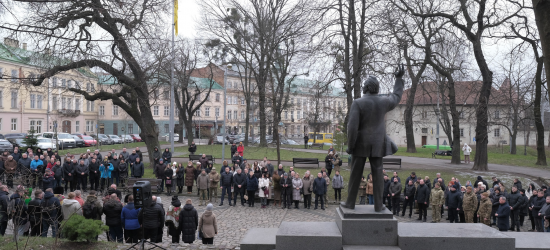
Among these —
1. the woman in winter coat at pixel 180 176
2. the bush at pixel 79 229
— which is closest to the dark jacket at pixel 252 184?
the woman in winter coat at pixel 180 176

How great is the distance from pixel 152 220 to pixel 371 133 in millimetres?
5219

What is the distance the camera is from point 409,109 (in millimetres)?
29234

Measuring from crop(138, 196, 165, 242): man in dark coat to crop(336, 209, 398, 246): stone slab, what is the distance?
14.8 feet

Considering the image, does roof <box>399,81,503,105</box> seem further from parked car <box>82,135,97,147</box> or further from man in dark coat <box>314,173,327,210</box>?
parked car <box>82,135,97,147</box>

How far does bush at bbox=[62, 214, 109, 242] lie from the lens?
24.8ft

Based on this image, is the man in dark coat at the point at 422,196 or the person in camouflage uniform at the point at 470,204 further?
the man in dark coat at the point at 422,196

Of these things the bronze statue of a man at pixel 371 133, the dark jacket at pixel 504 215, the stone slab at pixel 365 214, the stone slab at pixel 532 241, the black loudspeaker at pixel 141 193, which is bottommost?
the dark jacket at pixel 504 215

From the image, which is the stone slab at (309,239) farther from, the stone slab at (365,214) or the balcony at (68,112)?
the balcony at (68,112)

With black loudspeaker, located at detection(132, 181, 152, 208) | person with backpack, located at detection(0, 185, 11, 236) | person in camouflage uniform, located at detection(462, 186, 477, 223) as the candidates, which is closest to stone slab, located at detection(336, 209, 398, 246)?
black loudspeaker, located at detection(132, 181, 152, 208)

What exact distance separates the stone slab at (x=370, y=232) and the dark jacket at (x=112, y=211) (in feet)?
18.5

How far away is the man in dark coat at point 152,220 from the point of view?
889 centimetres

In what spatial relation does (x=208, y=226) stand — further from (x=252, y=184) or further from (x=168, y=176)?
(x=168, y=176)

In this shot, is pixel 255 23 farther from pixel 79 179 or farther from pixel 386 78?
pixel 79 179

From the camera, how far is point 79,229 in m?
7.52
